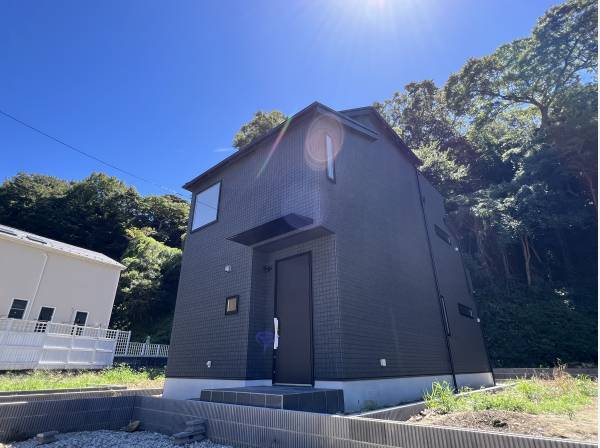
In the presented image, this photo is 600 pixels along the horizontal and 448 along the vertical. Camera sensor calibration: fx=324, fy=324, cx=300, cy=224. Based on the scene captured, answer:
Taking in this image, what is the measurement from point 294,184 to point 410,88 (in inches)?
866

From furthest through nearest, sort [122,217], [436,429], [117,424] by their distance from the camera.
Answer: [122,217], [117,424], [436,429]

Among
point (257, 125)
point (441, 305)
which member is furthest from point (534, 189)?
point (257, 125)

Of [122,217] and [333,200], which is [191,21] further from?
[122,217]

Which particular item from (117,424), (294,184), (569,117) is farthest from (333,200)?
(569,117)

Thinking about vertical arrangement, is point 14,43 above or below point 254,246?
above

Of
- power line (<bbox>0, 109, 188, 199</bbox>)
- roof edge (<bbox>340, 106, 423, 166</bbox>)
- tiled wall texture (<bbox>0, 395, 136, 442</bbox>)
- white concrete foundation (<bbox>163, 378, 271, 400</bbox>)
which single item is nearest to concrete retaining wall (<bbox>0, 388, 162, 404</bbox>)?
white concrete foundation (<bbox>163, 378, 271, 400</bbox>)

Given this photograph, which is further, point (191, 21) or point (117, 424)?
point (191, 21)

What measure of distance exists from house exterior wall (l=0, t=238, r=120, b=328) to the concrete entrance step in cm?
1268

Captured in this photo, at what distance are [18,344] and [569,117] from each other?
2398 cm

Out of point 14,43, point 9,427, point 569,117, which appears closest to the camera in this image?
point 9,427

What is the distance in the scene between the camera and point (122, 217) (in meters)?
28.2

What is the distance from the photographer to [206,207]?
8758 mm

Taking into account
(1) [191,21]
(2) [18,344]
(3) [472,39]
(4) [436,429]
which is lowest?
(4) [436,429]

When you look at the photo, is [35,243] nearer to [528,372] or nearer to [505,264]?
[528,372]
